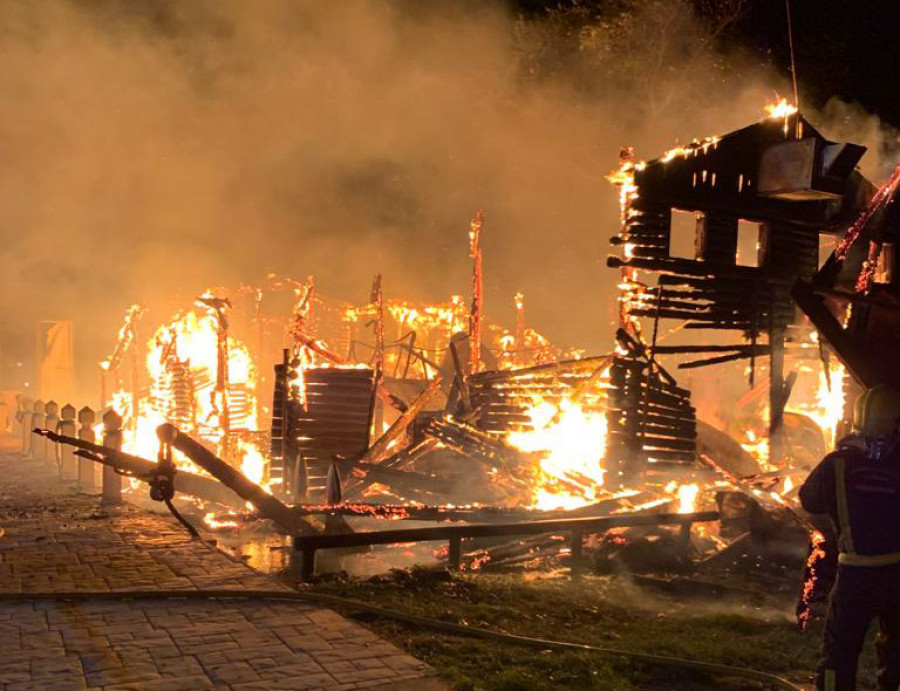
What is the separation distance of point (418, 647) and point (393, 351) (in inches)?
971

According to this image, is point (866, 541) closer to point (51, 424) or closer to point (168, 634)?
point (168, 634)

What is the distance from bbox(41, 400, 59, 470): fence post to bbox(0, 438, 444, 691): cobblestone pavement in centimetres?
942

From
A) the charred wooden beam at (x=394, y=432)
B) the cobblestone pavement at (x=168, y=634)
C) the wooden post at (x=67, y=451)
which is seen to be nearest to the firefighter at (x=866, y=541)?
the cobblestone pavement at (x=168, y=634)

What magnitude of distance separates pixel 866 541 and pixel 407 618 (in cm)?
327

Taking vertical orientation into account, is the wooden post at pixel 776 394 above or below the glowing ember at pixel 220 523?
above

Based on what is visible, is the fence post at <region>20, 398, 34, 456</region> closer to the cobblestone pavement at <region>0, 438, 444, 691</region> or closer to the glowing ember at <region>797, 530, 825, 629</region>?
the cobblestone pavement at <region>0, 438, 444, 691</region>

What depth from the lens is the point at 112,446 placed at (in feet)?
42.8

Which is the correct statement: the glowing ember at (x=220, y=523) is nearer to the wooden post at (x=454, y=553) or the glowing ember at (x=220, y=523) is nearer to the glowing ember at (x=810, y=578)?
the wooden post at (x=454, y=553)

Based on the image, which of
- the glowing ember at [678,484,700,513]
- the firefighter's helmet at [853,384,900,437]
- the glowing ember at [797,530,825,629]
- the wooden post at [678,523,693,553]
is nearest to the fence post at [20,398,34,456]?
the glowing ember at [678,484,700,513]

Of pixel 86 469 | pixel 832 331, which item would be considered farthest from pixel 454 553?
pixel 86 469

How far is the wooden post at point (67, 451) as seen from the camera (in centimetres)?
1616

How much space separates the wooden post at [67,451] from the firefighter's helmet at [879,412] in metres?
14.7

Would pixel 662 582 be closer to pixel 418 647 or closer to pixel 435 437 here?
pixel 418 647

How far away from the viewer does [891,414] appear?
193 inches
